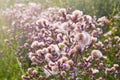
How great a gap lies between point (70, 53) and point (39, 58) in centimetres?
37

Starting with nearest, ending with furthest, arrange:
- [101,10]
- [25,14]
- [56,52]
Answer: [56,52] < [25,14] < [101,10]

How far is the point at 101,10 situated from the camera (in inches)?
250

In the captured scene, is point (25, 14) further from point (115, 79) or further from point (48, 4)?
point (115, 79)

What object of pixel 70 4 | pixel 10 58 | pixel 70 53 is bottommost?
pixel 70 53

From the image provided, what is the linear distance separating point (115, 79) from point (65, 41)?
1.07m

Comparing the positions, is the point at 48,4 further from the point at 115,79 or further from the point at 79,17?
the point at 79,17

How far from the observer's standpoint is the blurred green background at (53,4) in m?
4.98

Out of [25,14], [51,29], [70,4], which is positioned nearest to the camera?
[51,29]

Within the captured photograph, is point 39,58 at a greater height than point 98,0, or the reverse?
point 98,0

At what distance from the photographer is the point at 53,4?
24.1 ft

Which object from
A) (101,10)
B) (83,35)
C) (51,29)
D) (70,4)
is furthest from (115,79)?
(70,4)

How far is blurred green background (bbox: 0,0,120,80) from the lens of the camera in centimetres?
498

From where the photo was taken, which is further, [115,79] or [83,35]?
[115,79]

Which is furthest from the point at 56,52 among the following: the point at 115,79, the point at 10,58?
the point at 10,58
